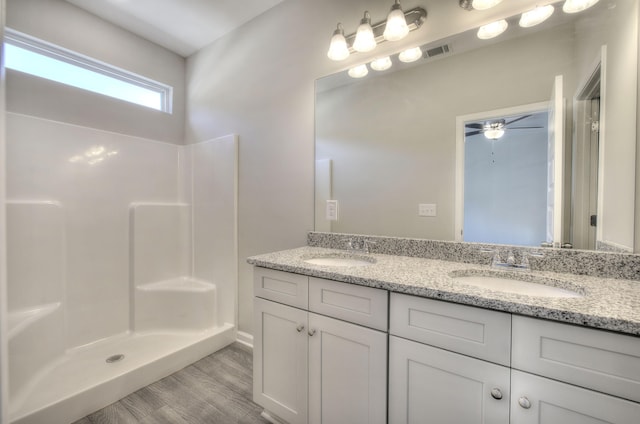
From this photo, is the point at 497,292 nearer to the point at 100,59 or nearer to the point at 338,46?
the point at 338,46

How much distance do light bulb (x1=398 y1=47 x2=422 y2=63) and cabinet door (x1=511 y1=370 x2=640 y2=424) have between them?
153 cm

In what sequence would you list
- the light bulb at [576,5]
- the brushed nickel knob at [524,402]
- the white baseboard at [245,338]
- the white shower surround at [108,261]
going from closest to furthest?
the brushed nickel knob at [524,402] → the light bulb at [576,5] → the white shower surround at [108,261] → the white baseboard at [245,338]

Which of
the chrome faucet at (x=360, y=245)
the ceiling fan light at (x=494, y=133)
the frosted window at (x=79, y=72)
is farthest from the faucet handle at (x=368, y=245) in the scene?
the frosted window at (x=79, y=72)

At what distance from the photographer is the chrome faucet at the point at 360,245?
166cm

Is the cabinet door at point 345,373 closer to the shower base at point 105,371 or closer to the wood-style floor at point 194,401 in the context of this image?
the wood-style floor at point 194,401

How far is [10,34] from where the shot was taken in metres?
1.85

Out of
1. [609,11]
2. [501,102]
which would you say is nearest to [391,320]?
[501,102]

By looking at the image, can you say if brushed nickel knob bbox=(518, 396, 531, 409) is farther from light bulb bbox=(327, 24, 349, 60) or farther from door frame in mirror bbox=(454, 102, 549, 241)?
light bulb bbox=(327, 24, 349, 60)

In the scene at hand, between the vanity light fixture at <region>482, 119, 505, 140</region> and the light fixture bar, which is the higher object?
the light fixture bar

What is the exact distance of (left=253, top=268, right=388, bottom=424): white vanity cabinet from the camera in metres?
1.07

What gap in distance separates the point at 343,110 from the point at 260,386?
1.73 metres

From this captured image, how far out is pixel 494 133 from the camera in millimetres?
1363

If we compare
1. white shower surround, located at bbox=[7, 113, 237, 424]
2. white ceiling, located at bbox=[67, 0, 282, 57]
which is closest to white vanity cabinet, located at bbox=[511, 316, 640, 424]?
white shower surround, located at bbox=[7, 113, 237, 424]

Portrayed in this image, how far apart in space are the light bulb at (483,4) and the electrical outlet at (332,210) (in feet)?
4.07
